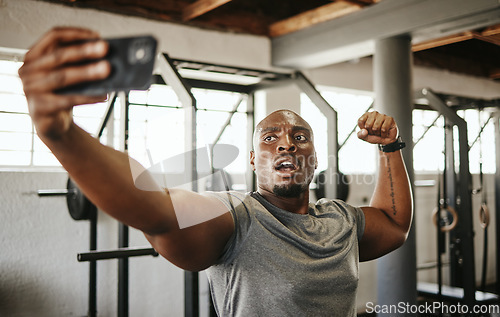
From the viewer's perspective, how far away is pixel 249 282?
110 centimetres

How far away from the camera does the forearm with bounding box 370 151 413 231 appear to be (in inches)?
60.2

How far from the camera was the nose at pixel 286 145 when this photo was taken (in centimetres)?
128

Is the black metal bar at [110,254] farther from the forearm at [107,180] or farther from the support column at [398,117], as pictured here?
the support column at [398,117]

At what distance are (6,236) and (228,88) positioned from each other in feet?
6.26

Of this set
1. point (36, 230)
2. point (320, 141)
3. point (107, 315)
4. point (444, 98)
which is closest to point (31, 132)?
point (36, 230)

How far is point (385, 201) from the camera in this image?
1.55m

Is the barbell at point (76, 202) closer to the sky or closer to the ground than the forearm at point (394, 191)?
closer to the ground

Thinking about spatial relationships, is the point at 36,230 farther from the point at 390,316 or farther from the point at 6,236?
the point at 390,316

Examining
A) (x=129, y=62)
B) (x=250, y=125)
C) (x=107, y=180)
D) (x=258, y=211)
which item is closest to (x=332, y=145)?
(x=250, y=125)

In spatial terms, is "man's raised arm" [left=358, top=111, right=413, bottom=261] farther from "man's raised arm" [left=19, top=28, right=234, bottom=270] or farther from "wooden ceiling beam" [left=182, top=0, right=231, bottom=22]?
"wooden ceiling beam" [left=182, top=0, right=231, bottom=22]

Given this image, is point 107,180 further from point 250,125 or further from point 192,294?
point 250,125

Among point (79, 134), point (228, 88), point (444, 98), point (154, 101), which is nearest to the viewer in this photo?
point (79, 134)

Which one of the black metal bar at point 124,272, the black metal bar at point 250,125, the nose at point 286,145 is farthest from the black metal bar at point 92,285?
the nose at point 286,145

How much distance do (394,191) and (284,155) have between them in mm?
496
